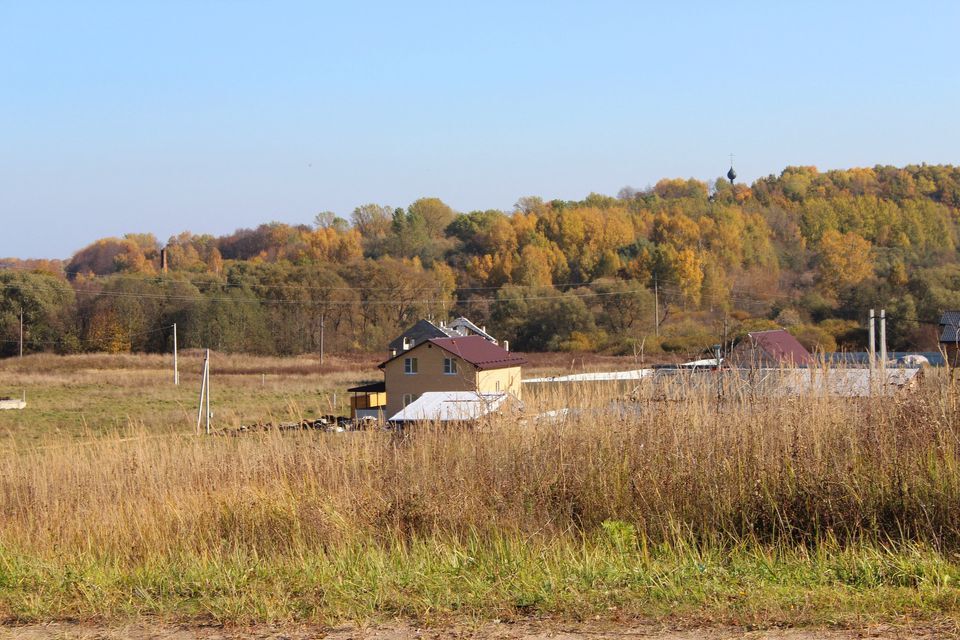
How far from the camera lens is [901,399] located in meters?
7.73

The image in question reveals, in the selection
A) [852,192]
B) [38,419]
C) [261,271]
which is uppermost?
[852,192]

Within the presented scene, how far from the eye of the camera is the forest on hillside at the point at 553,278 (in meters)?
72.5

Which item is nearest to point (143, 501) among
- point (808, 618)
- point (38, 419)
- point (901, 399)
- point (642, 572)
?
point (642, 572)

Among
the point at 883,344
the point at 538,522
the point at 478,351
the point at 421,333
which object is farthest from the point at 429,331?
the point at 538,522

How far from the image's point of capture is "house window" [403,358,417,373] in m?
37.4

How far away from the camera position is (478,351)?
119ft

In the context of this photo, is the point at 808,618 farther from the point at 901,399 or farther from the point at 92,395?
the point at 92,395

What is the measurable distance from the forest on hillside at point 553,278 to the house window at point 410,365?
17.5m

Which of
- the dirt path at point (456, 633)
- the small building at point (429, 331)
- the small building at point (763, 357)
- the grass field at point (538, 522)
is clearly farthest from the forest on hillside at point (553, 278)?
the dirt path at point (456, 633)

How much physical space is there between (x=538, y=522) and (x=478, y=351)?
29.0 m

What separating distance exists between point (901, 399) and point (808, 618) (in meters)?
3.15

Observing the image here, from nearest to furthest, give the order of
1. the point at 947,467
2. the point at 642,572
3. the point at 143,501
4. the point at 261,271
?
the point at 642,572 → the point at 947,467 → the point at 143,501 → the point at 261,271

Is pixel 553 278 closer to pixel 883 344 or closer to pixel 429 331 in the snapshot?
pixel 429 331

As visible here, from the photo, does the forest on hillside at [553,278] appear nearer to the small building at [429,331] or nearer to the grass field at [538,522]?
the small building at [429,331]
